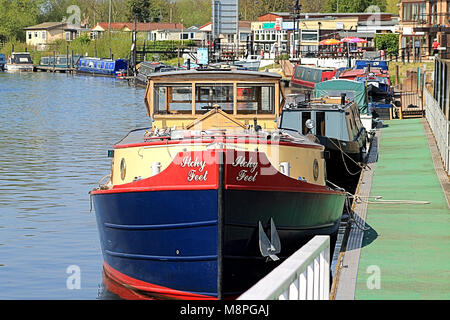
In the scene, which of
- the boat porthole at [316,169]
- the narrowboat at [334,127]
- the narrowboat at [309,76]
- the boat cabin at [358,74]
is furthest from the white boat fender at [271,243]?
the narrowboat at [309,76]

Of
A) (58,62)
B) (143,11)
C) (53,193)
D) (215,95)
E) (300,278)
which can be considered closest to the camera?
(300,278)

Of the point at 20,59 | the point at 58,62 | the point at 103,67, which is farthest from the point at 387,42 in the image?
the point at 20,59

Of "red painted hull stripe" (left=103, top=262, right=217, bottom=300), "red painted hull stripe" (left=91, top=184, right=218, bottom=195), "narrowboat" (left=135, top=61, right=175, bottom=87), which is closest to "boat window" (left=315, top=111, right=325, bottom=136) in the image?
"red painted hull stripe" (left=103, top=262, right=217, bottom=300)

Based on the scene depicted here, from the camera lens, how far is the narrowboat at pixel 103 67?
105 metres

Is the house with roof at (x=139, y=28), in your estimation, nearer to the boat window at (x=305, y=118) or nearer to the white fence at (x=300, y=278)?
the boat window at (x=305, y=118)

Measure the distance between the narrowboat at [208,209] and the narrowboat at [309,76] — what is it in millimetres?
48333

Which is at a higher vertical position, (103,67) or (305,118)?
(103,67)

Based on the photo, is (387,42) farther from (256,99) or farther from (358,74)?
(256,99)

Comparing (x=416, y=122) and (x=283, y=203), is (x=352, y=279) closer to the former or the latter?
(x=283, y=203)

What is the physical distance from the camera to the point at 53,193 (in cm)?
2442

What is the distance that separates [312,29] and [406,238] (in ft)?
310

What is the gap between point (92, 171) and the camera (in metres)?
28.7

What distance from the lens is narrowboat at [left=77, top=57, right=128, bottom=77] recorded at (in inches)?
4117
